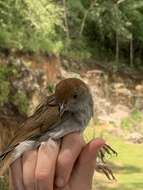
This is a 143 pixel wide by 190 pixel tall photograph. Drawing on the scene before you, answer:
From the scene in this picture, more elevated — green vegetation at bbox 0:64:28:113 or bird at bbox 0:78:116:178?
bird at bbox 0:78:116:178

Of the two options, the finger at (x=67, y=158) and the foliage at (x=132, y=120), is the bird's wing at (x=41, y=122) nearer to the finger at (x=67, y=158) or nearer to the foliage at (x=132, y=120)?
the finger at (x=67, y=158)

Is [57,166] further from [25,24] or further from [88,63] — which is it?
[88,63]

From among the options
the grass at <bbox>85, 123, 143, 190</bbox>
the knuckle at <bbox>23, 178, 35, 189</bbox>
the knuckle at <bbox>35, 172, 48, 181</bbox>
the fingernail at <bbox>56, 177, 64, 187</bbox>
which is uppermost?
the knuckle at <bbox>35, 172, 48, 181</bbox>

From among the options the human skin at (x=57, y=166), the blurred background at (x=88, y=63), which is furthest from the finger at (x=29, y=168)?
the blurred background at (x=88, y=63)

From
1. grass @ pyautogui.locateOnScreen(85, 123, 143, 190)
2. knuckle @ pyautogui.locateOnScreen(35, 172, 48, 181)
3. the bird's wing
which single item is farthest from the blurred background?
knuckle @ pyautogui.locateOnScreen(35, 172, 48, 181)

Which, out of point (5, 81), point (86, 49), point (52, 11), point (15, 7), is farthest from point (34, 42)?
point (86, 49)

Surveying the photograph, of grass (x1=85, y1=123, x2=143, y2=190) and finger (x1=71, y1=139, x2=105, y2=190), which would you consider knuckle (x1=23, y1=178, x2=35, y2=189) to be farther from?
grass (x1=85, y1=123, x2=143, y2=190)

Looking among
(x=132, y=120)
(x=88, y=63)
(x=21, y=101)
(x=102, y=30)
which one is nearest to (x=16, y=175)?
(x=21, y=101)
